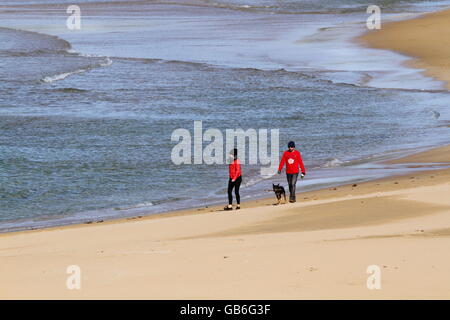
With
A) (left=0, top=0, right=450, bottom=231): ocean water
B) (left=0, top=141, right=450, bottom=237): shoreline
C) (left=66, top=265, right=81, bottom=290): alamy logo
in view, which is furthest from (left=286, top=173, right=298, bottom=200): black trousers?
(left=66, top=265, right=81, bottom=290): alamy logo

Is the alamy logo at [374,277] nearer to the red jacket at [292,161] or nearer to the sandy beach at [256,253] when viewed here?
the sandy beach at [256,253]

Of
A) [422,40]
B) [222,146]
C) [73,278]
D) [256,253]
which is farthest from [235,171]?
[422,40]

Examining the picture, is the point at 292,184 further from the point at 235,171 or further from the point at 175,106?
the point at 175,106

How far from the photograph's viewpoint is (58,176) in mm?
23141

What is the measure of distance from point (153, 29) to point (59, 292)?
51.7 metres

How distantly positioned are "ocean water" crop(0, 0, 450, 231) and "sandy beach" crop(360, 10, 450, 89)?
1069mm

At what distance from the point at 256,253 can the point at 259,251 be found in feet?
0.48

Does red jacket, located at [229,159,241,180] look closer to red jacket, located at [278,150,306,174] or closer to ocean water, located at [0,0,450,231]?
red jacket, located at [278,150,306,174]

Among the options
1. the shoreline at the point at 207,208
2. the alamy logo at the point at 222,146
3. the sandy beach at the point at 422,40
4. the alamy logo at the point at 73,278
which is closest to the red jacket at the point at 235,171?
the shoreline at the point at 207,208

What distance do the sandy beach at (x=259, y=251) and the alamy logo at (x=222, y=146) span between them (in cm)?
528

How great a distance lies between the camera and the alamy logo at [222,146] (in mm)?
24719

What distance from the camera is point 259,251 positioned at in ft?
41.3

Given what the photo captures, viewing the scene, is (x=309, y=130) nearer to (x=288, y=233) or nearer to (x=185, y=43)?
(x=288, y=233)

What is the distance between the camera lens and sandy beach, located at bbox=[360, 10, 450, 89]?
42.7 metres
